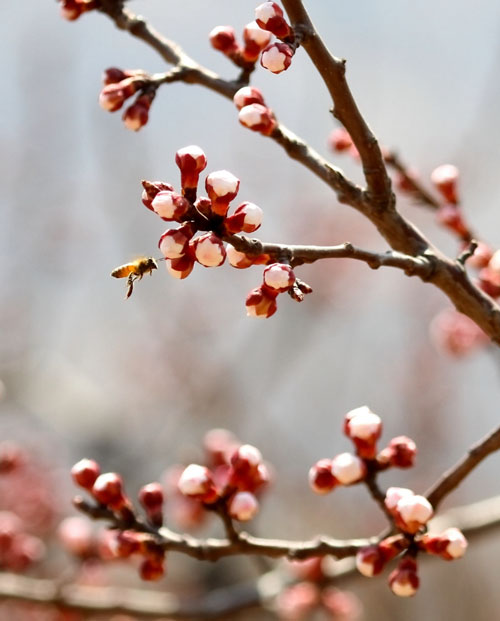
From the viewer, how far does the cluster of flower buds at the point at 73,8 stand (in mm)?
1318

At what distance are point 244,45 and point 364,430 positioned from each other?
66 centimetres

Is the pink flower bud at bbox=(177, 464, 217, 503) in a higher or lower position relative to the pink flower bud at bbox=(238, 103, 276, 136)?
lower

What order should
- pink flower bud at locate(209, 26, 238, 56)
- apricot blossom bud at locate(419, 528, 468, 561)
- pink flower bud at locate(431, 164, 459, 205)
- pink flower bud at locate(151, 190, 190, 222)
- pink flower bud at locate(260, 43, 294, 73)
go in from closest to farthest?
pink flower bud at locate(151, 190, 190, 222) < pink flower bud at locate(260, 43, 294, 73) < apricot blossom bud at locate(419, 528, 468, 561) < pink flower bud at locate(209, 26, 238, 56) < pink flower bud at locate(431, 164, 459, 205)

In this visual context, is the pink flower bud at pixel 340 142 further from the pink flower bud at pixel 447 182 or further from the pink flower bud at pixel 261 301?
the pink flower bud at pixel 261 301

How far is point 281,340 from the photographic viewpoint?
4531 millimetres

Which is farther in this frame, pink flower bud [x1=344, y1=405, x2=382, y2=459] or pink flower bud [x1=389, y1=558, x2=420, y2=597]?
pink flower bud [x1=344, y1=405, x2=382, y2=459]

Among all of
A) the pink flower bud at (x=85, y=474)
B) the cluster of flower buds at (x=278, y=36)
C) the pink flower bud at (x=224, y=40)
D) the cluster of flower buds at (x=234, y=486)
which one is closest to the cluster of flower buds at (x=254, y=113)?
the cluster of flower buds at (x=278, y=36)

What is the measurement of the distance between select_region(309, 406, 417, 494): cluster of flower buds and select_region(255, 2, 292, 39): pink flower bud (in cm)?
57

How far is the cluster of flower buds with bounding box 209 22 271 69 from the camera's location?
1.26 meters

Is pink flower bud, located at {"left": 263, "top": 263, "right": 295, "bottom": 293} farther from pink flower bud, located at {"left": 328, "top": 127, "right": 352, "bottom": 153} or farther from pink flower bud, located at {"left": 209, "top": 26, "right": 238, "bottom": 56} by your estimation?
pink flower bud, located at {"left": 328, "top": 127, "right": 352, "bottom": 153}

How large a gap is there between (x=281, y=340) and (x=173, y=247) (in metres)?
3.69

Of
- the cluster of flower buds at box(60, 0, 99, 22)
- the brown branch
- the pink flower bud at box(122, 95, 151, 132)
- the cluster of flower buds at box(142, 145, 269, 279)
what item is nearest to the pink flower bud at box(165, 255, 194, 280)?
the cluster of flower buds at box(142, 145, 269, 279)

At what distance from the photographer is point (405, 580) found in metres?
1.08

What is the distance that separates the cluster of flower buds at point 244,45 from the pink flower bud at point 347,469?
66cm
